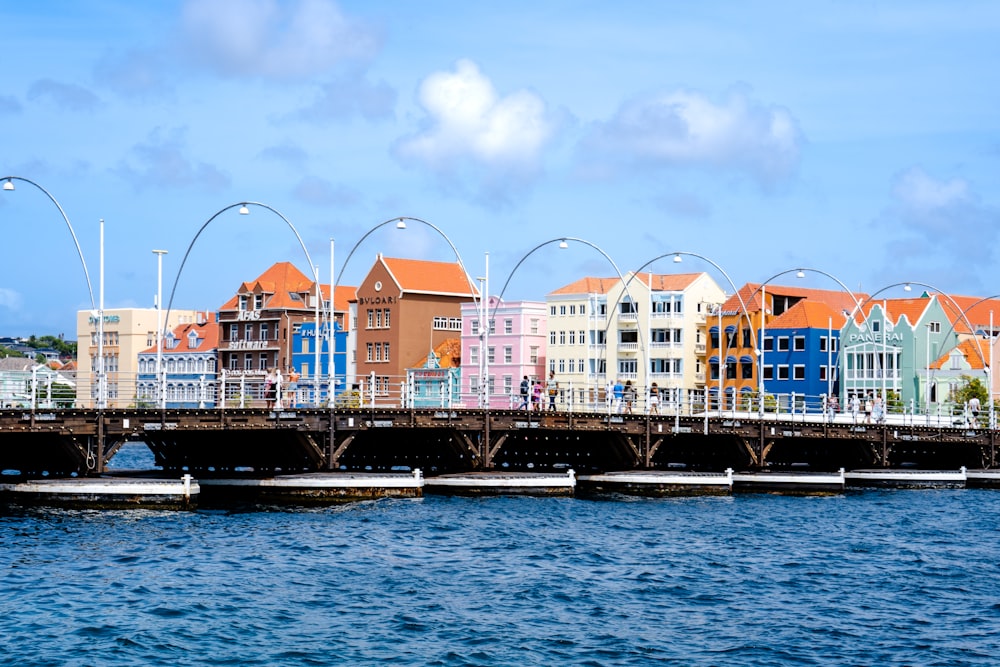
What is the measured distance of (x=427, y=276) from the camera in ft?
480

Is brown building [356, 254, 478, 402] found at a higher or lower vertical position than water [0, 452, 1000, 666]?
higher

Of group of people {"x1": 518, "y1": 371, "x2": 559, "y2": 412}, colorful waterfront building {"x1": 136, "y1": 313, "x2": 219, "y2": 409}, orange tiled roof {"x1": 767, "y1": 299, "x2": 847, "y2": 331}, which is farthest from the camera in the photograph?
colorful waterfront building {"x1": 136, "y1": 313, "x2": 219, "y2": 409}

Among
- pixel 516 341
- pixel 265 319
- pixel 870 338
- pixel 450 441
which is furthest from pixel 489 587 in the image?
pixel 265 319

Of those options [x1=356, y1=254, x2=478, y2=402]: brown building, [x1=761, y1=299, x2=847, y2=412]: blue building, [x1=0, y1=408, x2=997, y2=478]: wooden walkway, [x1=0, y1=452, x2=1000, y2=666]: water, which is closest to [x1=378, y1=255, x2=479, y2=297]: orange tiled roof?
[x1=356, y1=254, x2=478, y2=402]: brown building

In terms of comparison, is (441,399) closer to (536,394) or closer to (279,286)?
(536,394)

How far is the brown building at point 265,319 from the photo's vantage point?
15662cm

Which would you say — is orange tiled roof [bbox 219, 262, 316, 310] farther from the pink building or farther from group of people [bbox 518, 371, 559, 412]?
group of people [bbox 518, 371, 559, 412]

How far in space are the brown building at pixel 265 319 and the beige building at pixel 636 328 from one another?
30898 mm

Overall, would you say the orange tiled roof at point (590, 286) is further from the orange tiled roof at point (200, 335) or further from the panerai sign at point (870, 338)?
the orange tiled roof at point (200, 335)

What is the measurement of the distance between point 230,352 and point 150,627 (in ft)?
443

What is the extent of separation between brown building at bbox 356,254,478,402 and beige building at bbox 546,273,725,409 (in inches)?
471

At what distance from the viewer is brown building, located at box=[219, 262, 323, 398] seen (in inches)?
6166

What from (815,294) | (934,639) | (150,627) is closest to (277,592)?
(150,627)

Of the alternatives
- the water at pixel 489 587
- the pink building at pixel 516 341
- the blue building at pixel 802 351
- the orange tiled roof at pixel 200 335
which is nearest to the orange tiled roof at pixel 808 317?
the blue building at pixel 802 351
